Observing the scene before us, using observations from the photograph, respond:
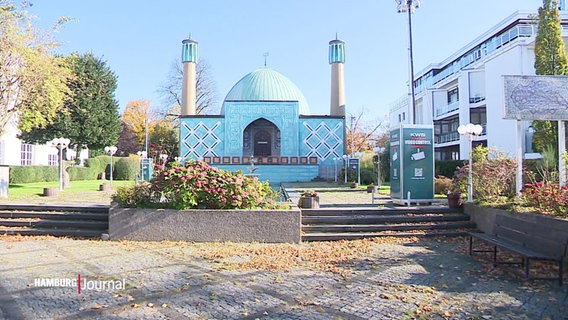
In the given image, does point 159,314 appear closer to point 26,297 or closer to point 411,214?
point 26,297

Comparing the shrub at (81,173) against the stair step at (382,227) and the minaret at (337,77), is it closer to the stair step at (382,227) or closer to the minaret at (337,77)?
the minaret at (337,77)

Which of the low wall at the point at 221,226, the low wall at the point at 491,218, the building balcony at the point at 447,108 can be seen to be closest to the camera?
the low wall at the point at 491,218

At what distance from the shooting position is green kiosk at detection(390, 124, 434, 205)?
482 inches

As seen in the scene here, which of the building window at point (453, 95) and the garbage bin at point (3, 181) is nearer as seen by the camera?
the garbage bin at point (3, 181)

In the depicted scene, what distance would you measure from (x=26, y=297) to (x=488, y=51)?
3641 centimetres

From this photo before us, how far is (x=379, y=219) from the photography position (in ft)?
32.8

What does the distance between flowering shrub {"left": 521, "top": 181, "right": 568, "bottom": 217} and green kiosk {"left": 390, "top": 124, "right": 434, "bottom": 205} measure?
10.3 ft

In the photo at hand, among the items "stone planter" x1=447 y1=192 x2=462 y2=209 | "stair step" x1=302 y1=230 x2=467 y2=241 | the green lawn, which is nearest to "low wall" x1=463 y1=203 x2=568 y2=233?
"stone planter" x1=447 y1=192 x2=462 y2=209

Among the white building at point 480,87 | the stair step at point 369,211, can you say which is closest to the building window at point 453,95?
the white building at point 480,87

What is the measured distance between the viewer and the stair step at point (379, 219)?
9773 millimetres

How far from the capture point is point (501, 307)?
15.6ft

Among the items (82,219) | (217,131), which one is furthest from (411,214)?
(217,131)

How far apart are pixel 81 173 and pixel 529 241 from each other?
31.9m

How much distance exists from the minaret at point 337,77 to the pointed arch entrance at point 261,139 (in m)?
5.98
